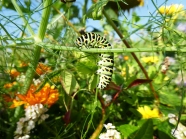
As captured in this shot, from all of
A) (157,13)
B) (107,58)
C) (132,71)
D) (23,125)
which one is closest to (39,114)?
(23,125)

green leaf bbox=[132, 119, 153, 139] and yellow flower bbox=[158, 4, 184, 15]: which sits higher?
yellow flower bbox=[158, 4, 184, 15]

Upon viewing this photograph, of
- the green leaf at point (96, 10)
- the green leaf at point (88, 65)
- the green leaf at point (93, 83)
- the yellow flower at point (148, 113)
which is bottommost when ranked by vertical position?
the yellow flower at point (148, 113)

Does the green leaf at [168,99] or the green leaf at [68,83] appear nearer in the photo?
the green leaf at [68,83]

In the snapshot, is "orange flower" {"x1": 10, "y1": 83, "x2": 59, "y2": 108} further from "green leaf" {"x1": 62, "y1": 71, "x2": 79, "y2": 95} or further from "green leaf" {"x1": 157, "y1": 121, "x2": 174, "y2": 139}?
"green leaf" {"x1": 157, "y1": 121, "x2": 174, "y2": 139}

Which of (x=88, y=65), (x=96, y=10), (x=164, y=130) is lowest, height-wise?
(x=164, y=130)

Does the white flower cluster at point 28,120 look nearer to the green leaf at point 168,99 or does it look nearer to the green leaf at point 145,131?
the green leaf at point 145,131

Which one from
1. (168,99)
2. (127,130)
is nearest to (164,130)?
(127,130)

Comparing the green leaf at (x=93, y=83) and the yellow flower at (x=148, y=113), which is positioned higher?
the green leaf at (x=93, y=83)

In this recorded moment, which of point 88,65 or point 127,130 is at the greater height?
point 88,65

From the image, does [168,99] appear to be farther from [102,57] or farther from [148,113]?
[102,57]

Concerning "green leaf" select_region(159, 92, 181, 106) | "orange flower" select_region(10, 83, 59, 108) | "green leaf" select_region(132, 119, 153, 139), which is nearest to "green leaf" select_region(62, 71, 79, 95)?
"orange flower" select_region(10, 83, 59, 108)

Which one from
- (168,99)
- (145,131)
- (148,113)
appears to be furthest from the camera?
(168,99)

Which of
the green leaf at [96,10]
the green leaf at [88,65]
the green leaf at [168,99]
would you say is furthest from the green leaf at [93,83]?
the green leaf at [168,99]
